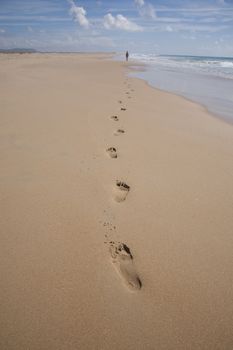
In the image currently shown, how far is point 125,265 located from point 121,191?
103 cm

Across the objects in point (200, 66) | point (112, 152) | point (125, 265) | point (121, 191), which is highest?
point (200, 66)

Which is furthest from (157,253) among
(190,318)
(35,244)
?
(35,244)

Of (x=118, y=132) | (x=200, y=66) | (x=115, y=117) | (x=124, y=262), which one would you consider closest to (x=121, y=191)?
(x=124, y=262)

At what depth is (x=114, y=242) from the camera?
217cm

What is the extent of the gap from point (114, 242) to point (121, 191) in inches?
32.1

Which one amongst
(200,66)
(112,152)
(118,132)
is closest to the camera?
(112,152)

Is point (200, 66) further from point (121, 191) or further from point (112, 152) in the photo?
point (121, 191)

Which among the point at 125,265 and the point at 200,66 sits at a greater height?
the point at 200,66

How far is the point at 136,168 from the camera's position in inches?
133

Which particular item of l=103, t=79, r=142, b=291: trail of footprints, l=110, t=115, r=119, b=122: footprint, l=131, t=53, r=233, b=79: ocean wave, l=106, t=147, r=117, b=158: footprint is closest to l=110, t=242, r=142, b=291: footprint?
l=103, t=79, r=142, b=291: trail of footprints

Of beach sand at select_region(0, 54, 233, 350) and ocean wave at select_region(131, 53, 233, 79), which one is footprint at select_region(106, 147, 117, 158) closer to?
beach sand at select_region(0, 54, 233, 350)

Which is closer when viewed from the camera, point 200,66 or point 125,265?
point 125,265

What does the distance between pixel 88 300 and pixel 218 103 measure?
7765 millimetres

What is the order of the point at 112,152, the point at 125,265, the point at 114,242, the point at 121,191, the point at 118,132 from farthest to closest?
the point at 118,132 < the point at 112,152 < the point at 121,191 < the point at 114,242 < the point at 125,265
